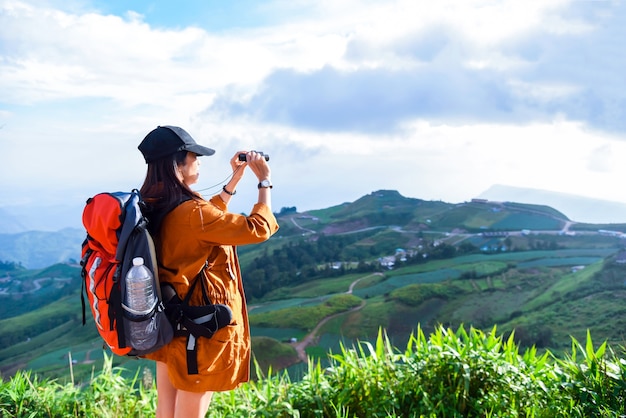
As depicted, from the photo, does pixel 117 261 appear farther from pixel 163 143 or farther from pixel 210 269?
pixel 163 143

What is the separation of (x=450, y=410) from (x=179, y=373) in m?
1.69

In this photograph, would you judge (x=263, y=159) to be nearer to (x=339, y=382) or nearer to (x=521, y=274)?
(x=339, y=382)

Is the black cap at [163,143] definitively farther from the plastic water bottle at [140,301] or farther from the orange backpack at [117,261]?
the plastic water bottle at [140,301]

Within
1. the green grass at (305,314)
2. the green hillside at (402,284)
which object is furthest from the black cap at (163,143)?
the green grass at (305,314)

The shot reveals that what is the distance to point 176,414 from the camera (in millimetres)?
2207

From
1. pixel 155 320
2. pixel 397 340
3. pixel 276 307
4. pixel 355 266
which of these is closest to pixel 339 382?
pixel 155 320

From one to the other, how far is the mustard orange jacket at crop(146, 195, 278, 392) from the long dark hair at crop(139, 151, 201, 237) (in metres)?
0.04

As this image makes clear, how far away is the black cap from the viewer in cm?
209

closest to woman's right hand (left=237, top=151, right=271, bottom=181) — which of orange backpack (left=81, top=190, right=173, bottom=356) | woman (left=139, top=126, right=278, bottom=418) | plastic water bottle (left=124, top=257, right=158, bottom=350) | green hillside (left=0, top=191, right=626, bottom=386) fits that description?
woman (left=139, top=126, right=278, bottom=418)

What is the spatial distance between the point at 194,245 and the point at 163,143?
1.29ft

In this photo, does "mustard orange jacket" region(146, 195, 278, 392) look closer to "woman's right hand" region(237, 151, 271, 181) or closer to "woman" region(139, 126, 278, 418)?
"woman" region(139, 126, 278, 418)

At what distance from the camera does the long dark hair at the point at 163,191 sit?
82.0 inches

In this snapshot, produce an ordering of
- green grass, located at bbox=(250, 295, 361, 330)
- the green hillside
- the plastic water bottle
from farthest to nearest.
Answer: green grass, located at bbox=(250, 295, 361, 330), the green hillside, the plastic water bottle

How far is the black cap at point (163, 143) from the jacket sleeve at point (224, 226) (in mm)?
223
